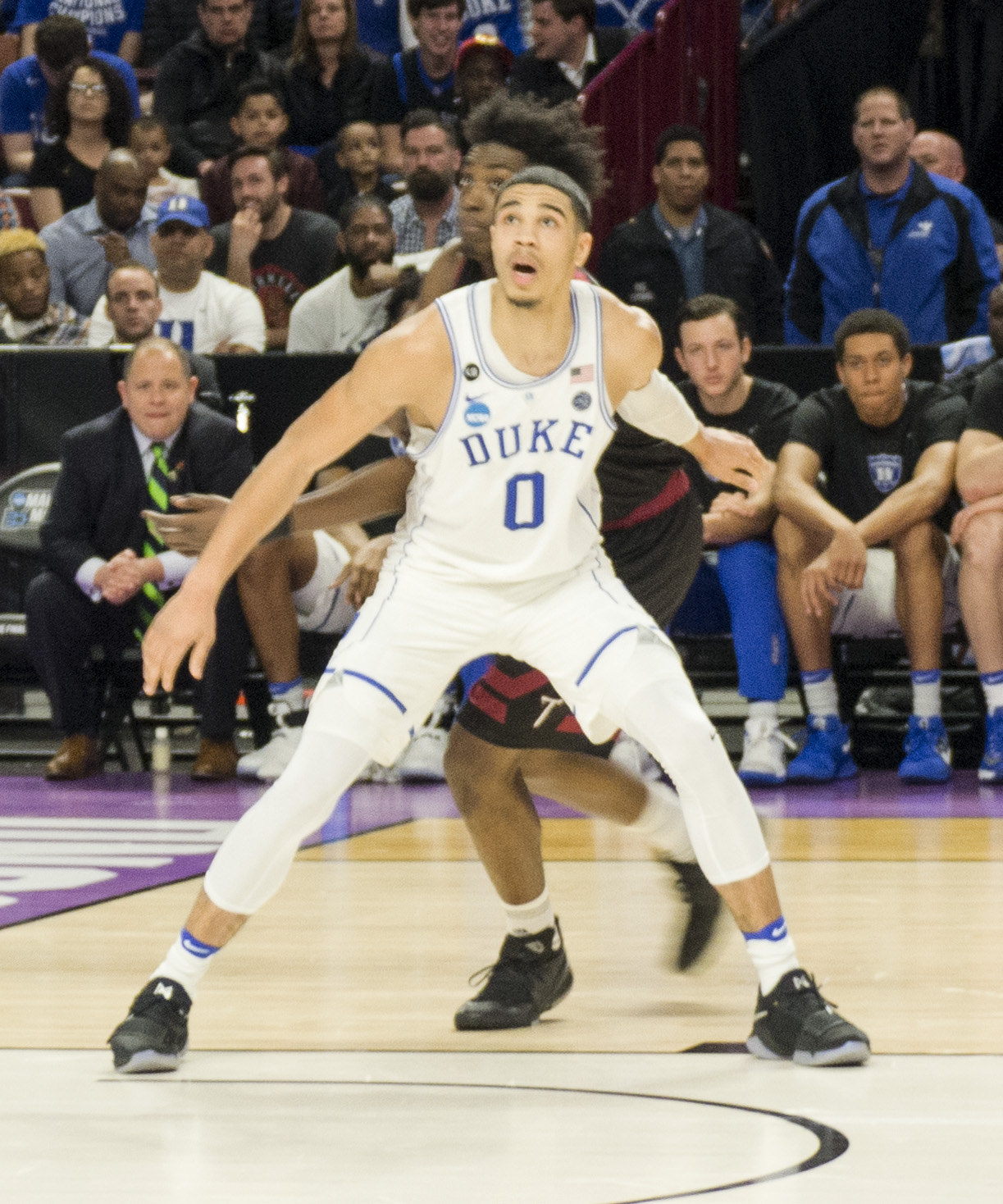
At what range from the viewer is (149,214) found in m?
9.73

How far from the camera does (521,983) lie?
12.9 ft

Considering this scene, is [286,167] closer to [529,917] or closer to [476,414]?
[529,917]

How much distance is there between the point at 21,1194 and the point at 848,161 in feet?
30.1

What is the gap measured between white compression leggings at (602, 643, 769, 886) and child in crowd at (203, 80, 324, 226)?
23.1 feet

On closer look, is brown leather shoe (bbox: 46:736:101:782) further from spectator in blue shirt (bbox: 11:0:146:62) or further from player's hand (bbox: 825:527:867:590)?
spectator in blue shirt (bbox: 11:0:146:62)

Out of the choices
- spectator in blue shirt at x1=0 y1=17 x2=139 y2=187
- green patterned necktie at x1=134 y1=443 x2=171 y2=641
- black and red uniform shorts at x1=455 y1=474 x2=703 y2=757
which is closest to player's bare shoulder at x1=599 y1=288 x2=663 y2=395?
black and red uniform shorts at x1=455 y1=474 x2=703 y2=757

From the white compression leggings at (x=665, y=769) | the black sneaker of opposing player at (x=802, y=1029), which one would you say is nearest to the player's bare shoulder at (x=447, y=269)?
the white compression leggings at (x=665, y=769)

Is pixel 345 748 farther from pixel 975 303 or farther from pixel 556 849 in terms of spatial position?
pixel 975 303

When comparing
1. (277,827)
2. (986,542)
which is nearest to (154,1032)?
(277,827)

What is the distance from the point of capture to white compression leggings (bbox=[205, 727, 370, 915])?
3480 millimetres

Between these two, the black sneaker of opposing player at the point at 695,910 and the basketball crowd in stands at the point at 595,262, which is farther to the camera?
the basketball crowd in stands at the point at 595,262

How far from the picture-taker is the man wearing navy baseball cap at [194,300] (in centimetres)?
895

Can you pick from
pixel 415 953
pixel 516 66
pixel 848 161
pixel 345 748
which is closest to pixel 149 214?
pixel 516 66

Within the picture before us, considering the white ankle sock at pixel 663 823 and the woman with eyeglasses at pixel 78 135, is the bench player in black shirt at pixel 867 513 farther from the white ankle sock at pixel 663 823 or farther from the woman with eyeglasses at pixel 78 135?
the woman with eyeglasses at pixel 78 135
